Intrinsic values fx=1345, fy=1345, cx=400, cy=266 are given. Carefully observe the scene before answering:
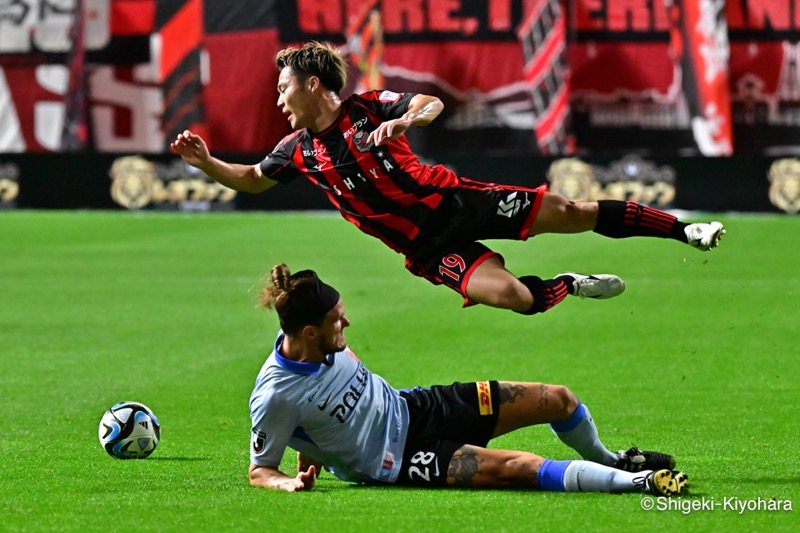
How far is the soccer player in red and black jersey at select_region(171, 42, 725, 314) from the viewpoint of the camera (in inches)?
355

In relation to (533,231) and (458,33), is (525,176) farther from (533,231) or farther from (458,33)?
(533,231)

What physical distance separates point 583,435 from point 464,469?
2.56 feet

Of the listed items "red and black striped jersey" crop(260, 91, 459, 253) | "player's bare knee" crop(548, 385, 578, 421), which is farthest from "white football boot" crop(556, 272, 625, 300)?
"player's bare knee" crop(548, 385, 578, 421)

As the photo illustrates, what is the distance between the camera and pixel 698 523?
20.7ft

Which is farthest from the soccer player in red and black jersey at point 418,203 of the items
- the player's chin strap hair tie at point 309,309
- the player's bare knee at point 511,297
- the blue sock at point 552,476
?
the player's chin strap hair tie at point 309,309

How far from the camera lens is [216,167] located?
9477mm

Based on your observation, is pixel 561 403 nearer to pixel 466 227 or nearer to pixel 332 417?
pixel 332 417

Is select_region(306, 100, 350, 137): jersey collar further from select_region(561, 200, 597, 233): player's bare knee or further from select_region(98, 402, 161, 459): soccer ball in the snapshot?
select_region(98, 402, 161, 459): soccer ball

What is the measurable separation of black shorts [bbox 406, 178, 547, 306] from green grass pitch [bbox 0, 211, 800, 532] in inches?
48.1

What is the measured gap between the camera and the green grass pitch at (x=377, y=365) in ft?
22.1

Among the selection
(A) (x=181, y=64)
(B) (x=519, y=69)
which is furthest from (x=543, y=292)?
(A) (x=181, y=64)

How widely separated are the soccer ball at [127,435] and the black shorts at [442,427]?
1.90 metres

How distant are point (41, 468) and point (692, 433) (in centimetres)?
423

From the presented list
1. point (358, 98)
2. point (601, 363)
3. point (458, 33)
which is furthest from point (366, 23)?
point (358, 98)
